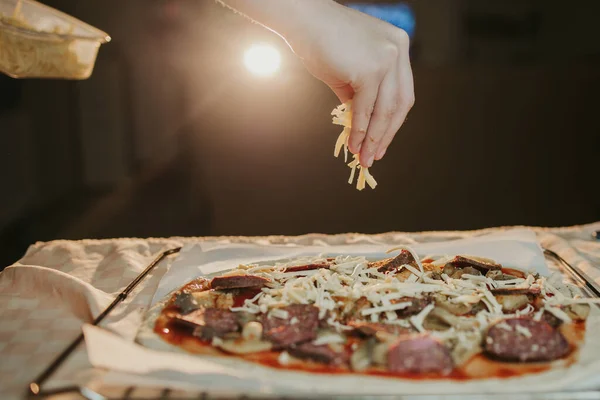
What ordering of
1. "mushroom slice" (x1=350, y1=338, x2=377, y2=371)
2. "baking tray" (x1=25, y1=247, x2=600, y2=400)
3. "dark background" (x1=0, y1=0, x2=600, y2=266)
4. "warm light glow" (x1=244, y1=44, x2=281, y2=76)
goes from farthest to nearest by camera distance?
"dark background" (x1=0, y1=0, x2=600, y2=266)
"warm light glow" (x1=244, y1=44, x2=281, y2=76)
"mushroom slice" (x1=350, y1=338, x2=377, y2=371)
"baking tray" (x1=25, y1=247, x2=600, y2=400)

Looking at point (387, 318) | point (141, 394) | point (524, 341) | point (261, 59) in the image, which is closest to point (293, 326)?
point (387, 318)

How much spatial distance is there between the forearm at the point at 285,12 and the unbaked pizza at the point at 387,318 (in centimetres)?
70

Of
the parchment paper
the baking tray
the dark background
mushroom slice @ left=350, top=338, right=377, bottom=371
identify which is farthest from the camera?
the dark background

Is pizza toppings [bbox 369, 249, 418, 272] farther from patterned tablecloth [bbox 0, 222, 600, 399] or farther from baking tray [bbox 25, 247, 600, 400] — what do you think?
baking tray [bbox 25, 247, 600, 400]

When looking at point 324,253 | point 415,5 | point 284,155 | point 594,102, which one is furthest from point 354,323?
point 594,102

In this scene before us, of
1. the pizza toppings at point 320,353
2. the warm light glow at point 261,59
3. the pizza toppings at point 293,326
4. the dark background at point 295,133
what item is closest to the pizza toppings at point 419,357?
the pizza toppings at point 320,353

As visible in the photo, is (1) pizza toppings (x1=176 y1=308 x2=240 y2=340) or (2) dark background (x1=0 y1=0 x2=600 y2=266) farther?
(2) dark background (x1=0 y1=0 x2=600 y2=266)

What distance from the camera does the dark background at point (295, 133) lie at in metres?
3.64

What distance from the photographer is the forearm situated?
1492 mm

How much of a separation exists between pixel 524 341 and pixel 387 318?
1.08 feet

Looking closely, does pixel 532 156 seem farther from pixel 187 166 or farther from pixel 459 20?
pixel 187 166

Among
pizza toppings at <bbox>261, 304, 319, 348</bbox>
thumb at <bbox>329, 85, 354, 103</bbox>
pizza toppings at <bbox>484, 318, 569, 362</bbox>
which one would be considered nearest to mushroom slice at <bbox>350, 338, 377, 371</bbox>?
pizza toppings at <bbox>261, 304, 319, 348</bbox>

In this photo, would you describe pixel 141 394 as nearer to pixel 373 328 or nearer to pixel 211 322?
pixel 211 322

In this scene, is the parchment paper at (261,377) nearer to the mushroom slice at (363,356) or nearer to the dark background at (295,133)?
the mushroom slice at (363,356)
